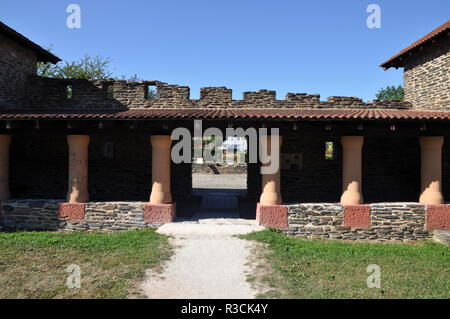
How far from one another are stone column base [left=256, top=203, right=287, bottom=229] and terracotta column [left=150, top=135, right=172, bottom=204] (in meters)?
2.67

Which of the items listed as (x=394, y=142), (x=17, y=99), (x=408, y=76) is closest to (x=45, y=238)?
(x=17, y=99)

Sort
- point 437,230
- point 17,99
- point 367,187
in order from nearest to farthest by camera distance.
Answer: point 437,230
point 17,99
point 367,187

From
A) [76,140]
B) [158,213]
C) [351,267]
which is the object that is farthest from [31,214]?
[351,267]

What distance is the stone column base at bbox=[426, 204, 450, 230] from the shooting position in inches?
293

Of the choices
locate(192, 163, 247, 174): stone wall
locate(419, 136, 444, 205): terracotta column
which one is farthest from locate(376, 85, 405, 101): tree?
locate(419, 136, 444, 205): terracotta column

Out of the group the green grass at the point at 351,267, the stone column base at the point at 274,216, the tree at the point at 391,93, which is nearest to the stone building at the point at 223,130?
the stone column base at the point at 274,216

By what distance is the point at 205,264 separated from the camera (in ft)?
17.3

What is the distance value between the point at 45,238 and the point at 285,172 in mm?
7802

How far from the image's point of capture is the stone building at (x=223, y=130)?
7426mm

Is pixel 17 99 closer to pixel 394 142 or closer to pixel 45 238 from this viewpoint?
pixel 45 238

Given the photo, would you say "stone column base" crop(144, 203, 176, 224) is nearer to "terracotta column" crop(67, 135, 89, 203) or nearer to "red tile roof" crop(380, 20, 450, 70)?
"terracotta column" crop(67, 135, 89, 203)

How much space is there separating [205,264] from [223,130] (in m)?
4.02

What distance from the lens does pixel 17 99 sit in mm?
9539

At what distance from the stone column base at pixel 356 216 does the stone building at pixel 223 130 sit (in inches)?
1.1
